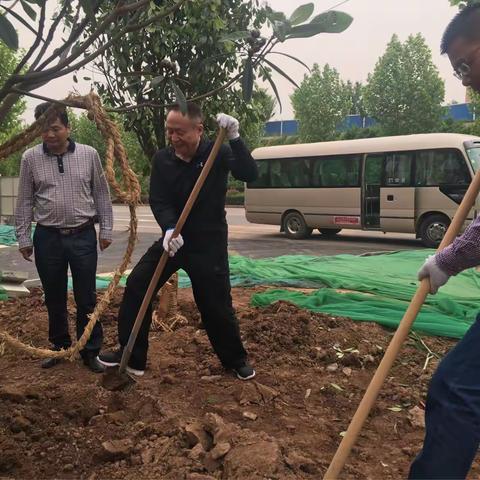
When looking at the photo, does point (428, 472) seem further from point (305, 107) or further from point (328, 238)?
point (305, 107)

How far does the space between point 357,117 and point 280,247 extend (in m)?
37.1

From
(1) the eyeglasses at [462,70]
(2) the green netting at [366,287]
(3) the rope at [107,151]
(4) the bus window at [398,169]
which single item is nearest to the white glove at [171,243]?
(3) the rope at [107,151]

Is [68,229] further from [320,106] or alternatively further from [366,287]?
[320,106]

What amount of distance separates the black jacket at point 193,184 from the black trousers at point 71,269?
1.64 feet

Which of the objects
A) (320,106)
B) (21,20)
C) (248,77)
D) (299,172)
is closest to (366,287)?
(248,77)

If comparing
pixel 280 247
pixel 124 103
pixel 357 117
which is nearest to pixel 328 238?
pixel 280 247

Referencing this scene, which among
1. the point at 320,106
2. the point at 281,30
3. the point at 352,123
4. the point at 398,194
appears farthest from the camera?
the point at 352,123

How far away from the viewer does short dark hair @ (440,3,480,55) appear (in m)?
1.81

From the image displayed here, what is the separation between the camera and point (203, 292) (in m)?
3.24

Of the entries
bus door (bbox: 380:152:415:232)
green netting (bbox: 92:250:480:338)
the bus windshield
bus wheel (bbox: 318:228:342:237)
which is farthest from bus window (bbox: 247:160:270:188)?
green netting (bbox: 92:250:480:338)

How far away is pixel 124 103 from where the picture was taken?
14.1 ft

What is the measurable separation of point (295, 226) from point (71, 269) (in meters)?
11.0

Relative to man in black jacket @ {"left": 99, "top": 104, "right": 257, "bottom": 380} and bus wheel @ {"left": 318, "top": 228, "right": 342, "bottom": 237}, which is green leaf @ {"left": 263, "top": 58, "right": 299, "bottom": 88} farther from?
bus wheel @ {"left": 318, "top": 228, "right": 342, "bottom": 237}

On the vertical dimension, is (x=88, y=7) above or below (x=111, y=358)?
above
